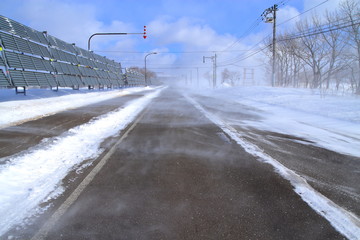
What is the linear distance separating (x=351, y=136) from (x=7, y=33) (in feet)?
53.3

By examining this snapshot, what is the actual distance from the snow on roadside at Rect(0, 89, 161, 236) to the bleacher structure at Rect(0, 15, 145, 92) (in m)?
8.56

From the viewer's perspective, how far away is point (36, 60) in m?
14.8

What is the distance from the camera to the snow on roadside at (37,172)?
2525 millimetres

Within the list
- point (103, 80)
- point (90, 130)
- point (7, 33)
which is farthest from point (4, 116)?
point (103, 80)

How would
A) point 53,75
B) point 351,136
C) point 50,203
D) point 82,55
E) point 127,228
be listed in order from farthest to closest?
point 82,55, point 53,75, point 351,136, point 50,203, point 127,228

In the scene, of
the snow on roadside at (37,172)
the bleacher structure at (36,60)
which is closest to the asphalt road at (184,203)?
the snow on roadside at (37,172)

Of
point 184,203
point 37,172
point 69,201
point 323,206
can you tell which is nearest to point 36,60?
point 37,172

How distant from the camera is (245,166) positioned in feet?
13.0

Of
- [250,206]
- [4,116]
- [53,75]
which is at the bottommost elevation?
[250,206]

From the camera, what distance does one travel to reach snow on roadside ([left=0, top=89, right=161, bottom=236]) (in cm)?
253

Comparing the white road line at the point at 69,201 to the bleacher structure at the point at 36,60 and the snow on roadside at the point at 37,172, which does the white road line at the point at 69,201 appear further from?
the bleacher structure at the point at 36,60

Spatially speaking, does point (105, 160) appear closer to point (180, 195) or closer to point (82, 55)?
point (180, 195)

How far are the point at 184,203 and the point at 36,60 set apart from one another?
52.5ft

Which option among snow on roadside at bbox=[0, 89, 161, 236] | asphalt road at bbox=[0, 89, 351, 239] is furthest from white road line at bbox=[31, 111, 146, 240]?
snow on roadside at bbox=[0, 89, 161, 236]
